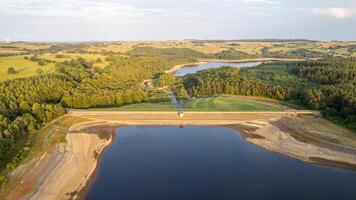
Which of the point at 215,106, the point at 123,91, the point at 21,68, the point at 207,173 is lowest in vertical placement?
the point at 207,173

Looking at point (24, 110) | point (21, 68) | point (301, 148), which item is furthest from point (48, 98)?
point (301, 148)

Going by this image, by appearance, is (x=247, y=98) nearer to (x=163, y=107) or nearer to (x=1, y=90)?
(x=163, y=107)

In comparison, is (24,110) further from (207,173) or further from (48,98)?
(207,173)

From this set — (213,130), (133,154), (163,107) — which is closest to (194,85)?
(163,107)

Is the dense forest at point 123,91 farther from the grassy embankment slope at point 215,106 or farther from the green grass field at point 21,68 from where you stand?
the grassy embankment slope at point 215,106

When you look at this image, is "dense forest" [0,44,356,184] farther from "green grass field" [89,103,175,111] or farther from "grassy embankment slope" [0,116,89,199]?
"green grass field" [89,103,175,111]

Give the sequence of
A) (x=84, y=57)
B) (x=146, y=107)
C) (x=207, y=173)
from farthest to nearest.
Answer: (x=84, y=57) < (x=146, y=107) < (x=207, y=173)
